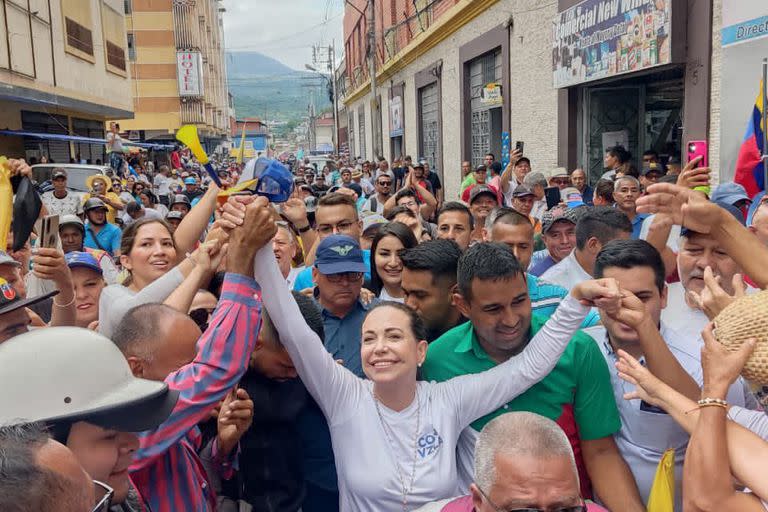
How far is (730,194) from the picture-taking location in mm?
6113

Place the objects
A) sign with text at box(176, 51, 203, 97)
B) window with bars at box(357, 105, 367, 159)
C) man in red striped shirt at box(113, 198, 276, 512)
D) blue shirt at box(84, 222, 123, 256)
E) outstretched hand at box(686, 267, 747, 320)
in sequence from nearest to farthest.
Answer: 1. man in red striped shirt at box(113, 198, 276, 512)
2. outstretched hand at box(686, 267, 747, 320)
3. blue shirt at box(84, 222, 123, 256)
4. window with bars at box(357, 105, 367, 159)
5. sign with text at box(176, 51, 203, 97)

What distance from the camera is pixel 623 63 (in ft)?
34.1

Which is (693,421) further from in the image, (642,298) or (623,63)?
(623,63)

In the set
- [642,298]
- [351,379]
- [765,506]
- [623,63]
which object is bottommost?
[765,506]

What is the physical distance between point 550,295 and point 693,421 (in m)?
1.56

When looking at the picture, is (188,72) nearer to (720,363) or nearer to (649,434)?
(649,434)

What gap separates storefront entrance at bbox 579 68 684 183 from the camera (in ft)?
39.5

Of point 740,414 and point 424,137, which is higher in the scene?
point 424,137

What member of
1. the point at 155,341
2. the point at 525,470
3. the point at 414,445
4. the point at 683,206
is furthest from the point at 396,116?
the point at 525,470

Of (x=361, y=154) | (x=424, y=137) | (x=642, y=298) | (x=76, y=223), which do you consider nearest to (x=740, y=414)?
(x=642, y=298)

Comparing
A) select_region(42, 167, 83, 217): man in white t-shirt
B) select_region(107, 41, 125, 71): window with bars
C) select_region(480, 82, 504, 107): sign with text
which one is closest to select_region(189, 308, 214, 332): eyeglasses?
select_region(42, 167, 83, 217): man in white t-shirt

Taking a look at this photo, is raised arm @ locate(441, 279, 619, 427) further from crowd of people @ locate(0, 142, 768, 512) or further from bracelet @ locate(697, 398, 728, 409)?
bracelet @ locate(697, 398, 728, 409)

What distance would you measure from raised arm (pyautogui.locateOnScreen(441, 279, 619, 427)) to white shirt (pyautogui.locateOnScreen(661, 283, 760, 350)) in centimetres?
77

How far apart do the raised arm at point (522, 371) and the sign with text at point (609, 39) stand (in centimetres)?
771
